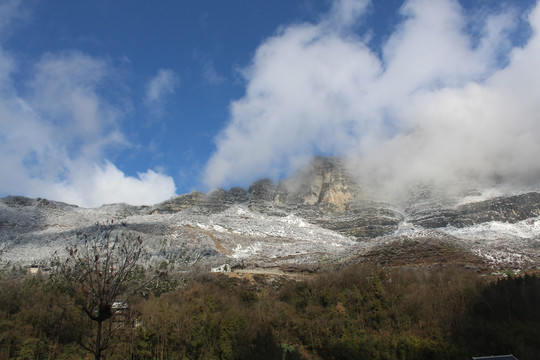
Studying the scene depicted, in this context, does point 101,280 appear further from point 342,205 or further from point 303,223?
point 342,205

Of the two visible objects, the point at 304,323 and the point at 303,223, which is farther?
the point at 303,223

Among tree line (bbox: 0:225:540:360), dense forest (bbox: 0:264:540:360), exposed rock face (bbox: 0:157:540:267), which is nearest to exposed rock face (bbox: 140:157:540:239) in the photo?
exposed rock face (bbox: 0:157:540:267)

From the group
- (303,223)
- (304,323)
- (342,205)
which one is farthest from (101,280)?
(342,205)

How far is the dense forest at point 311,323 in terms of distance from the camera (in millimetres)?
19953

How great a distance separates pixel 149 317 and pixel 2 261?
4136 centimetres

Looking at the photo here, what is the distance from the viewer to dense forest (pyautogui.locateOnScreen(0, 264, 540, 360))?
20.0 meters

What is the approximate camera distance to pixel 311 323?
24484 millimetres

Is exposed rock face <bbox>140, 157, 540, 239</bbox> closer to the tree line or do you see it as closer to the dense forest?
the dense forest

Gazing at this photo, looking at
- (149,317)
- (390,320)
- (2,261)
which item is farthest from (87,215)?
(390,320)

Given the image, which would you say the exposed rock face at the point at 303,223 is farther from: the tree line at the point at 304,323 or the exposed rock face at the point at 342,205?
the tree line at the point at 304,323

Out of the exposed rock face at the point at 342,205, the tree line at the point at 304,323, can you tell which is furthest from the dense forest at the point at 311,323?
the exposed rock face at the point at 342,205

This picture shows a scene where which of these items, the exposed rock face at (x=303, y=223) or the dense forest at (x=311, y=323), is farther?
the exposed rock face at (x=303, y=223)

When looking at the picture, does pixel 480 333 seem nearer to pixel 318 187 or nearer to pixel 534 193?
pixel 534 193

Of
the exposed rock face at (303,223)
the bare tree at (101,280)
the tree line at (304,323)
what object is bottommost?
the tree line at (304,323)
